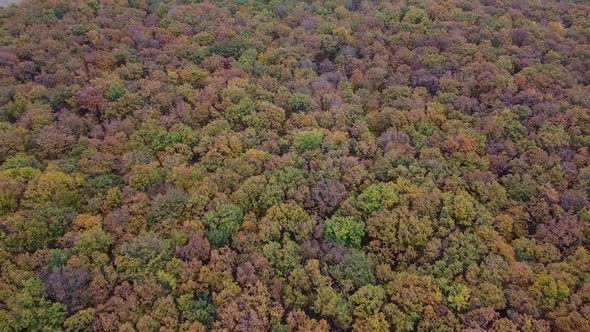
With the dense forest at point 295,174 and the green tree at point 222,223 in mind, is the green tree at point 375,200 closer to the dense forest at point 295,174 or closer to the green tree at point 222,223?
the dense forest at point 295,174

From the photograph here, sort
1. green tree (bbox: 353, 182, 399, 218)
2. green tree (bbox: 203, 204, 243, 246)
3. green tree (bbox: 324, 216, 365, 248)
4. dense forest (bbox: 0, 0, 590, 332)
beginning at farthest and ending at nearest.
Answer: green tree (bbox: 353, 182, 399, 218)
green tree (bbox: 324, 216, 365, 248)
green tree (bbox: 203, 204, 243, 246)
dense forest (bbox: 0, 0, 590, 332)

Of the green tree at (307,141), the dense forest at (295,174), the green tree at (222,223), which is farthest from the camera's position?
the green tree at (307,141)

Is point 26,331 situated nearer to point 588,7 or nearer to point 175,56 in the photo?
point 175,56

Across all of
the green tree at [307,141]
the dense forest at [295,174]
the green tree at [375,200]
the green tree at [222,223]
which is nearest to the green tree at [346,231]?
the dense forest at [295,174]

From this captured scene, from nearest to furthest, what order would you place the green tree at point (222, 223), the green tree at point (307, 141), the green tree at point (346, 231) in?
the green tree at point (222, 223) → the green tree at point (346, 231) → the green tree at point (307, 141)

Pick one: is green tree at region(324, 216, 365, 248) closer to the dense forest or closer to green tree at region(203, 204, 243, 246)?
the dense forest

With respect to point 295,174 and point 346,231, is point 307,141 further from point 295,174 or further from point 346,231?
point 346,231

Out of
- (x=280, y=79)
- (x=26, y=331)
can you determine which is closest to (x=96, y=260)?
(x=26, y=331)

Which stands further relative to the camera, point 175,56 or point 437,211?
point 175,56

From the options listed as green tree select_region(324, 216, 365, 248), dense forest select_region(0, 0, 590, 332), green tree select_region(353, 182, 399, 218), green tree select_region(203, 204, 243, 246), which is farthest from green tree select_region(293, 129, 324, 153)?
green tree select_region(203, 204, 243, 246)
